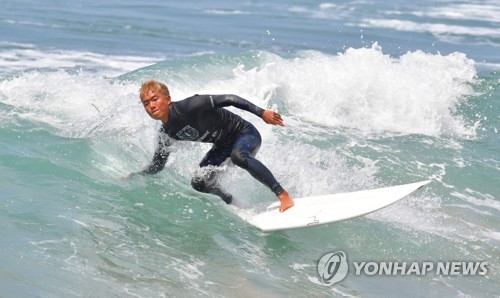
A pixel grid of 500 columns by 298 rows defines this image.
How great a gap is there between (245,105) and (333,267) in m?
1.52

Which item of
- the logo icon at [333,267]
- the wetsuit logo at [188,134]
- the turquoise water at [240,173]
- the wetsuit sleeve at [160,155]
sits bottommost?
the logo icon at [333,267]

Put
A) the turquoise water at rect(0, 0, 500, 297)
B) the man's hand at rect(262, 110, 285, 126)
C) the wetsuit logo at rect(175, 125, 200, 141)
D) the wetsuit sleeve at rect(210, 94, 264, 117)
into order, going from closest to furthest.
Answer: the turquoise water at rect(0, 0, 500, 297) → the man's hand at rect(262, 110, 285, 126) → the wetsuit sleeve at rect(210, 94, 264, 117) → the wetsuit logo at rect(175, 125, 200, 141)

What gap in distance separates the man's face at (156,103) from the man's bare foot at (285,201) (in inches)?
48.2

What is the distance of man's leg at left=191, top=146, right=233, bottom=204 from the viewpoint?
710cm

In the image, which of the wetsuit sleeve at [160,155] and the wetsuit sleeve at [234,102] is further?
the wetsuit sleeve at [160,155]

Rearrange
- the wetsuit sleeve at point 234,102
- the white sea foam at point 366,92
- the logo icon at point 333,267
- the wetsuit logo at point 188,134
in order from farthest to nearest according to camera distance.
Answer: the white sea foam at point 366,92, the wetsuit logo at point 188,134, the wetsuit sleeve at point 234,102, the logo icon at point 333,267

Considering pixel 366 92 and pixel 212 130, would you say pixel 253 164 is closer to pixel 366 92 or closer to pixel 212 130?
pixel 212 130

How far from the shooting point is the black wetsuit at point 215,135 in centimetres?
668

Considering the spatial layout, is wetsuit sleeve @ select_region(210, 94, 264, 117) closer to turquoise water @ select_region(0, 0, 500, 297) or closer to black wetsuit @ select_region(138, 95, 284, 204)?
black wetsuit @ select_region(138, 95, 284, 204)

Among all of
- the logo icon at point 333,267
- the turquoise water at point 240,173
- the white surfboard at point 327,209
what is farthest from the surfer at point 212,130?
the logo icon at point 333,267

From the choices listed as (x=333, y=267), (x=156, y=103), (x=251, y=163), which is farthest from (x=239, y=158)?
(x=333, y=267)

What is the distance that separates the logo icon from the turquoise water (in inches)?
3.6

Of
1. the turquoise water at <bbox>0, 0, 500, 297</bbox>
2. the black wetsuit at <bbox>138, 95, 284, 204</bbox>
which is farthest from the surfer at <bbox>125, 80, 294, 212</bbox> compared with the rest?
the turquoise water at <bbox>0, 0, 500, 297</bbox>

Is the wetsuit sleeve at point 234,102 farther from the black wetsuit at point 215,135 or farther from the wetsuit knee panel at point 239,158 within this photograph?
the wetsuit knee panel at point 239,158
